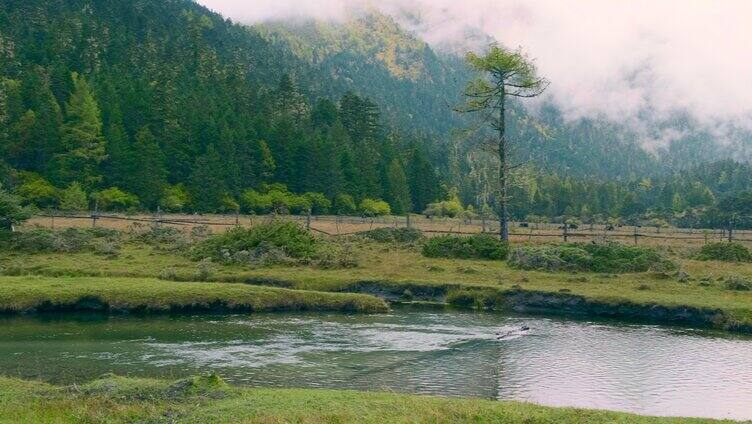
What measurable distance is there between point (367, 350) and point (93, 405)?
37.7ft

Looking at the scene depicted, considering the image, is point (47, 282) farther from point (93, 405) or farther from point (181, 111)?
point (181, 111)

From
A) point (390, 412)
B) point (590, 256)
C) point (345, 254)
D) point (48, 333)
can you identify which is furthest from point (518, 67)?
point (390, 412)

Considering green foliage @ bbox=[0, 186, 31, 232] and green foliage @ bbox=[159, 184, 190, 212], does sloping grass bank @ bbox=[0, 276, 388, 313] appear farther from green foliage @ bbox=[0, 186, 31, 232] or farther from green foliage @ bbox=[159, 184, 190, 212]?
green foliage @ bbox=[159, 184, 190, 212]

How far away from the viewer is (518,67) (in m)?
54.3

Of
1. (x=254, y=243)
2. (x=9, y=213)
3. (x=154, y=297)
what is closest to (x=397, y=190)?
(x=254, y=243)

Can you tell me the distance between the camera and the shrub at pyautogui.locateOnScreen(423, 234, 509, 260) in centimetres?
5022

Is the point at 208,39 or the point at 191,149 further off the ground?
the point at 208,39

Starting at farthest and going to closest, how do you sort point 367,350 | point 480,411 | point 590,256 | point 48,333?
point 590,256
point 48,333
point 367,350
point 480,411

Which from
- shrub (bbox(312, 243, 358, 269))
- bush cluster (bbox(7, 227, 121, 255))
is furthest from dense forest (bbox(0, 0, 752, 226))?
bush cluster (bbox(7, 227, 121, 255))

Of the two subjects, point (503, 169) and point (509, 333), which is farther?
point (503, 169)

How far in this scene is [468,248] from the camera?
50.9 m

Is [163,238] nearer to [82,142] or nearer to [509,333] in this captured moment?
[82,142]

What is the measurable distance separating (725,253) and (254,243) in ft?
111

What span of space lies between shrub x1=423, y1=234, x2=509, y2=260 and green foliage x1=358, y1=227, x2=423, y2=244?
9.41 m
